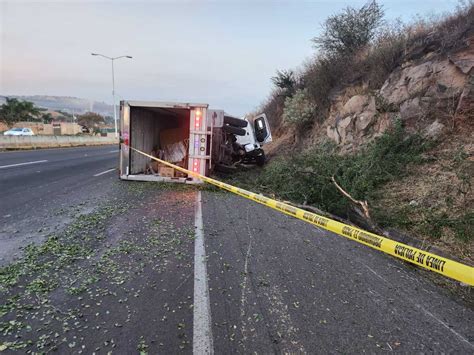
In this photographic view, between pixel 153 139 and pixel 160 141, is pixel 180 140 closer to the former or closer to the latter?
pixel 160 141

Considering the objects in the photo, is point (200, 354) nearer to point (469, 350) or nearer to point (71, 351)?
point (71, 351)

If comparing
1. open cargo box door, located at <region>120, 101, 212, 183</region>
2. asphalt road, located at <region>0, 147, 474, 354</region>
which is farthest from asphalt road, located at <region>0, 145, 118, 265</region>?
open cargo box door, located at <region>120, 101, 212, 183</region>

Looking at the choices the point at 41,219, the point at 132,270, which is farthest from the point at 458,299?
the point at 41,219

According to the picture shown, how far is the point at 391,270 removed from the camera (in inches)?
188

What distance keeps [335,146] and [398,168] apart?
15.3 feet

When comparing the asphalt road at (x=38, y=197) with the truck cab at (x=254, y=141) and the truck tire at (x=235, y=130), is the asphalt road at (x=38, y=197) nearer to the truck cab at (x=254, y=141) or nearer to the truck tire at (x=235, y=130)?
the truck tire at (x=235, y=130)

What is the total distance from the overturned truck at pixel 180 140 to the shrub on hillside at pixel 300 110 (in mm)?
1902

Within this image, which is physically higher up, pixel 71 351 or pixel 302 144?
pixel 302 144

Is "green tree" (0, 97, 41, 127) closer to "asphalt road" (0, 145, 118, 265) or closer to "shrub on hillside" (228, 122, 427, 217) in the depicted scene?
"asphalt road" (0, 145, 118, 265)

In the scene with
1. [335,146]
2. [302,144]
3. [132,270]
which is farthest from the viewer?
[302,144]

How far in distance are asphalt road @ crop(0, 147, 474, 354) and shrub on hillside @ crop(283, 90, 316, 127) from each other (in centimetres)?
1078

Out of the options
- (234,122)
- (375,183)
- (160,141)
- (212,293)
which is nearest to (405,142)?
(375,183)

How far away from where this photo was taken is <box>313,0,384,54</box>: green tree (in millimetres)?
17172

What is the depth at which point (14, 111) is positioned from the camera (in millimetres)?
64875
